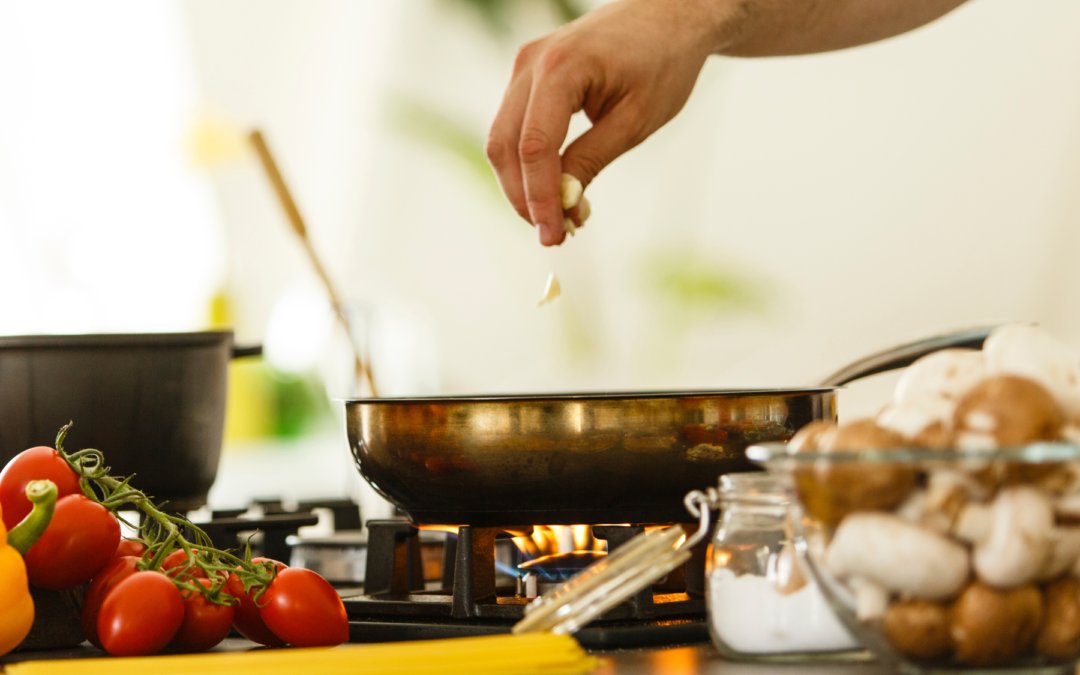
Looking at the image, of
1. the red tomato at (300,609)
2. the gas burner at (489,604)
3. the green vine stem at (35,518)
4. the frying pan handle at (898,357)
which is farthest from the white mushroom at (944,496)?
the frying pan handle at (898,357)

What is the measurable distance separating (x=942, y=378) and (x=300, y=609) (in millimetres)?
412

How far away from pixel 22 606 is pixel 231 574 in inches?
4.9

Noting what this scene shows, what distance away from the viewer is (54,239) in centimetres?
405

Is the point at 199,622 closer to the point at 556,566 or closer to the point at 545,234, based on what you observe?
the point at 556,566

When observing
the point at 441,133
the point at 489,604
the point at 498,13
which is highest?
the point at 498,13

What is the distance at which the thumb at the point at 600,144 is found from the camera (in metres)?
0.97

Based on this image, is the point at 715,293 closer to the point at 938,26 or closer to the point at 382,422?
the point at 938,26

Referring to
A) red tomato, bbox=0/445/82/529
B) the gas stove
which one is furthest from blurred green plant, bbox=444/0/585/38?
red tomato, bbox=0/445/82/529

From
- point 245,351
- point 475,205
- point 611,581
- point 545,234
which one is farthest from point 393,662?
point 475,205

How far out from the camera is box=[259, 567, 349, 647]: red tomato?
2.24 feet

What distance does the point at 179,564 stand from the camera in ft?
2.37

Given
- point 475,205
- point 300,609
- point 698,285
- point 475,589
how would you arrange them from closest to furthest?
point 300,609
point 475,589
point 698,285
point 475,205

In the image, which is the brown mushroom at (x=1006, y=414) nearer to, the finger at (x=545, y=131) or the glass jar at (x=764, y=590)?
the glass jar at (x=764, y=590)

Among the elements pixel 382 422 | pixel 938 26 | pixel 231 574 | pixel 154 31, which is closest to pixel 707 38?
Answer: pixel 382 422
